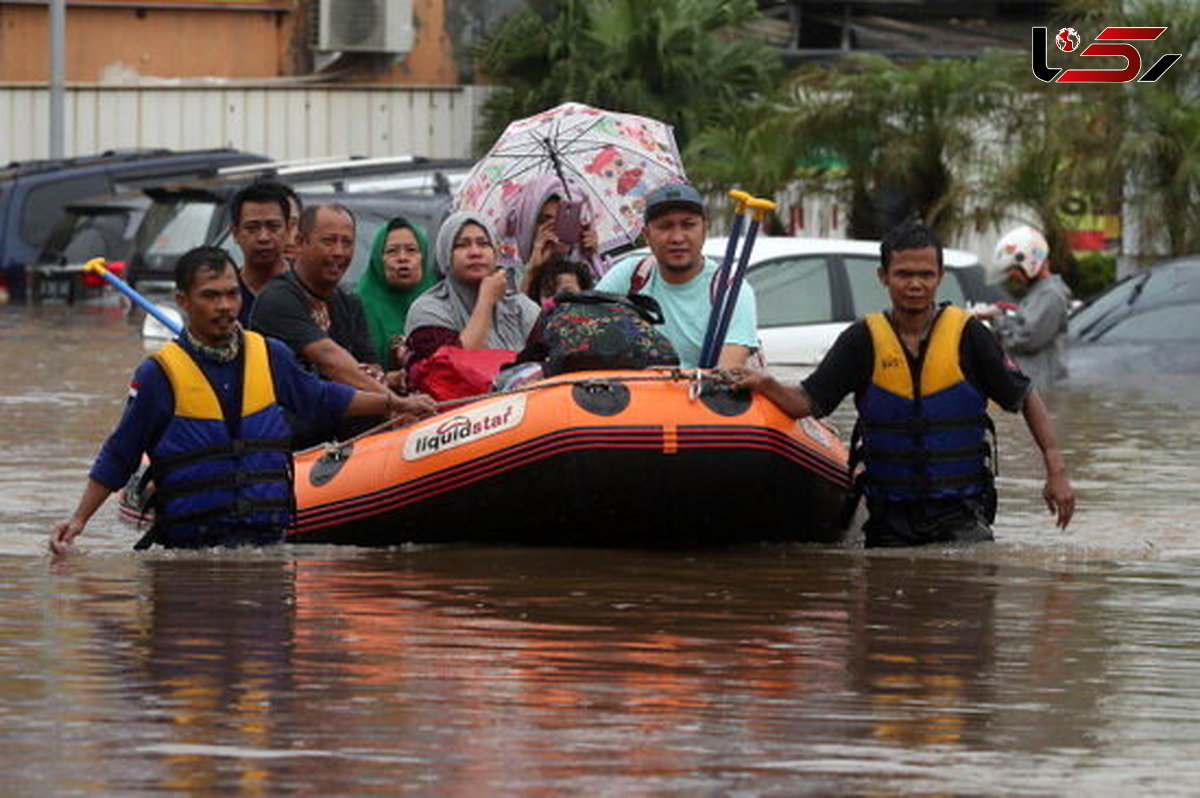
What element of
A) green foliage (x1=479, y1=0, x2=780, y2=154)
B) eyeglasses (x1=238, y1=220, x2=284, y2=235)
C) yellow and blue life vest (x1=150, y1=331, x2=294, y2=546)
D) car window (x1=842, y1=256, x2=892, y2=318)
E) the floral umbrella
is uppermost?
green foliage (x1=479, y1=0, x2=780, y2=154)

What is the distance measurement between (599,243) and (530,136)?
749mm

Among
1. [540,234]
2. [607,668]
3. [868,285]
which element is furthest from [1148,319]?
→ [607,668]

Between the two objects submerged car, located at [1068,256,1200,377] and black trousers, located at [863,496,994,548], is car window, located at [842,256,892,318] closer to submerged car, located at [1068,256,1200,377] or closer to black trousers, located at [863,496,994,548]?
submerged car, located at [1068,256,1200,377]

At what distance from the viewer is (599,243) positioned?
1447 centimetres

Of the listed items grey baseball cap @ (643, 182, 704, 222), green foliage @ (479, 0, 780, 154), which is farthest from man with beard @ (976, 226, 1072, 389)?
green foliage @ (479, 0, 780, 154)

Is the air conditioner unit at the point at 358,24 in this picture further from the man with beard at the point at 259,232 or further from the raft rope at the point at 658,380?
the raft rope at the point at 658,380

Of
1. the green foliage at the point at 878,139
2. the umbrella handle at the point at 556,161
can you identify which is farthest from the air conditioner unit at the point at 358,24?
the umbrella handle at the point at 556,161

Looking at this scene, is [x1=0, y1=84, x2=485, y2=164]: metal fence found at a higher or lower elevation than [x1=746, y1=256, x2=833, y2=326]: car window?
higher

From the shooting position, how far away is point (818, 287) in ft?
70.1

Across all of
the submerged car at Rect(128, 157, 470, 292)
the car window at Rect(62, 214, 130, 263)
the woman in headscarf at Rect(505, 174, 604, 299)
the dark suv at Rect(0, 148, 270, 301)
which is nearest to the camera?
the woman in headscarf at Rect(505, 174, 604, 299)

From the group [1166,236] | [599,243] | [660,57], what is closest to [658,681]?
[599,243]

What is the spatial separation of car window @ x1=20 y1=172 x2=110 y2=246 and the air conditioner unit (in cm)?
958

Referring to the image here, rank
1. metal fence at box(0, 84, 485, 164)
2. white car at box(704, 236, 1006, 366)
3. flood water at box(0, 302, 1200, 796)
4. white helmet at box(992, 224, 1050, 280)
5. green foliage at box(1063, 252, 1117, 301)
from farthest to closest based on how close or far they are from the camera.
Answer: metal fence at box(0, 84, 485, 164), green foliage at box(1063, 252, 1117, 301), white car at box(704, 236, 1006, 366), white helmet at box(992, 224, 1050, 280), flood water at box(0, 302, 1200, 796)

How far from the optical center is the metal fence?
4284 cm
